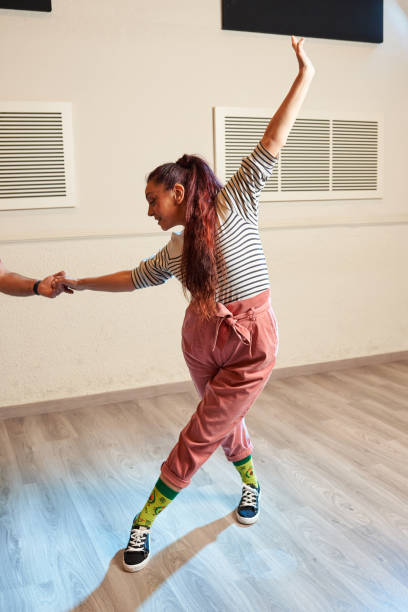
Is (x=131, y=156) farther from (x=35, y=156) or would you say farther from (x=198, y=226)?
(x=198, y=226)

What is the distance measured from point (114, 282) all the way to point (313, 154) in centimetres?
245

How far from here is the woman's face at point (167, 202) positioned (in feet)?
6.56

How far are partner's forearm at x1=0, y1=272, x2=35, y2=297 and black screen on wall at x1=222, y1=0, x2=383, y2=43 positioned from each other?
7.73ft

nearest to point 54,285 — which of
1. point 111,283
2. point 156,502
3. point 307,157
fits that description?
point 111,283

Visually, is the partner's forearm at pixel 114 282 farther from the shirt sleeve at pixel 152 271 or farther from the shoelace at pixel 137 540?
the shoelace at pixel 137 540

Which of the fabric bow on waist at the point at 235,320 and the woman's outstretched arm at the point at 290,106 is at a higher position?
the woman's outstretched arm at the point at 290,106

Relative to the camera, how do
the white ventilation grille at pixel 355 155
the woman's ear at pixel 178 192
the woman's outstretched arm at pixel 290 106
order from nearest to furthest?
1. the woman's outstretched arm at pixel 290 106
2. the woman's ear at pixel 178 192
3. the white ventilation grille at pixel 355 155

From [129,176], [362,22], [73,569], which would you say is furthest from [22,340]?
[362,22]

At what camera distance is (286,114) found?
1897mm

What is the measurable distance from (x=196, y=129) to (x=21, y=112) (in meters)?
1.08

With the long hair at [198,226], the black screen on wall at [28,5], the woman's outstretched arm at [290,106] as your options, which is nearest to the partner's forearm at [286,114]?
the woman's outstretched arm at [290,106]

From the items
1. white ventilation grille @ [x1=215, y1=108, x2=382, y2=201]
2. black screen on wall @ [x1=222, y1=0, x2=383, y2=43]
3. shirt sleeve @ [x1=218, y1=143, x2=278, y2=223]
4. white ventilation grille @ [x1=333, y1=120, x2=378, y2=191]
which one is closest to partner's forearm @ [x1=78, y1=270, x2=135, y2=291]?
shirt sleeve @ [x1=218, y1=143, x2=278, y2=223]

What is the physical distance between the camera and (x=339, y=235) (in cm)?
443

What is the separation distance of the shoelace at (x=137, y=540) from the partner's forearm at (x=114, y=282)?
86 centimetres
